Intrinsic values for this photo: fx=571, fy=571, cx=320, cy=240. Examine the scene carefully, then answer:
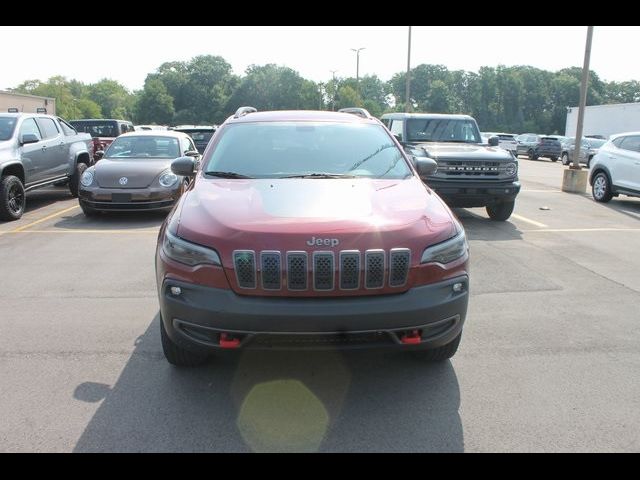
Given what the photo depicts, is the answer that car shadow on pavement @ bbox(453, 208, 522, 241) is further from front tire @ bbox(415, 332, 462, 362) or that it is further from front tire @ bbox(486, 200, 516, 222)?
front tire @ bbox(415, 332, 462, 362)

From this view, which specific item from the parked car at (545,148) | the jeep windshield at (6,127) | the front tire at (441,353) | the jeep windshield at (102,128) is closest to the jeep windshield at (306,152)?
the front tire at (441,353)

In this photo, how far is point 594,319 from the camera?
4973 millimetres

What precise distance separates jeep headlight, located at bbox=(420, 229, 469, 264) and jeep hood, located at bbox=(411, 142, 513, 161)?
6147 mm

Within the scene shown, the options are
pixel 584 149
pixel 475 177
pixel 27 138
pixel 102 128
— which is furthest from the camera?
pixel 584 149

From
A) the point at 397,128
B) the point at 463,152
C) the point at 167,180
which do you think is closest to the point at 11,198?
the point at 167,180

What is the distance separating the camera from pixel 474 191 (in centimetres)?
930

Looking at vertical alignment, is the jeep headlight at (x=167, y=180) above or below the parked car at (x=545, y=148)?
above

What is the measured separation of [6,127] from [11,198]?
1479mm

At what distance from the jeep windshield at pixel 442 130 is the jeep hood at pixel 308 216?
7.49m

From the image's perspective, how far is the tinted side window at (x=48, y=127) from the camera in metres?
11.2

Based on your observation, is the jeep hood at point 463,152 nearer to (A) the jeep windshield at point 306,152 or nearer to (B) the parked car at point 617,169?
(B) the parked car at point 617,169

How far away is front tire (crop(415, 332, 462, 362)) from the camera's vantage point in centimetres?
378

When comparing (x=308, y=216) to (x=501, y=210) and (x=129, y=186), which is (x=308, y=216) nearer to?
(x=129, y=186)

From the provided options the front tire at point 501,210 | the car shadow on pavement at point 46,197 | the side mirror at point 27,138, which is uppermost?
the side mirror at point 27,138
